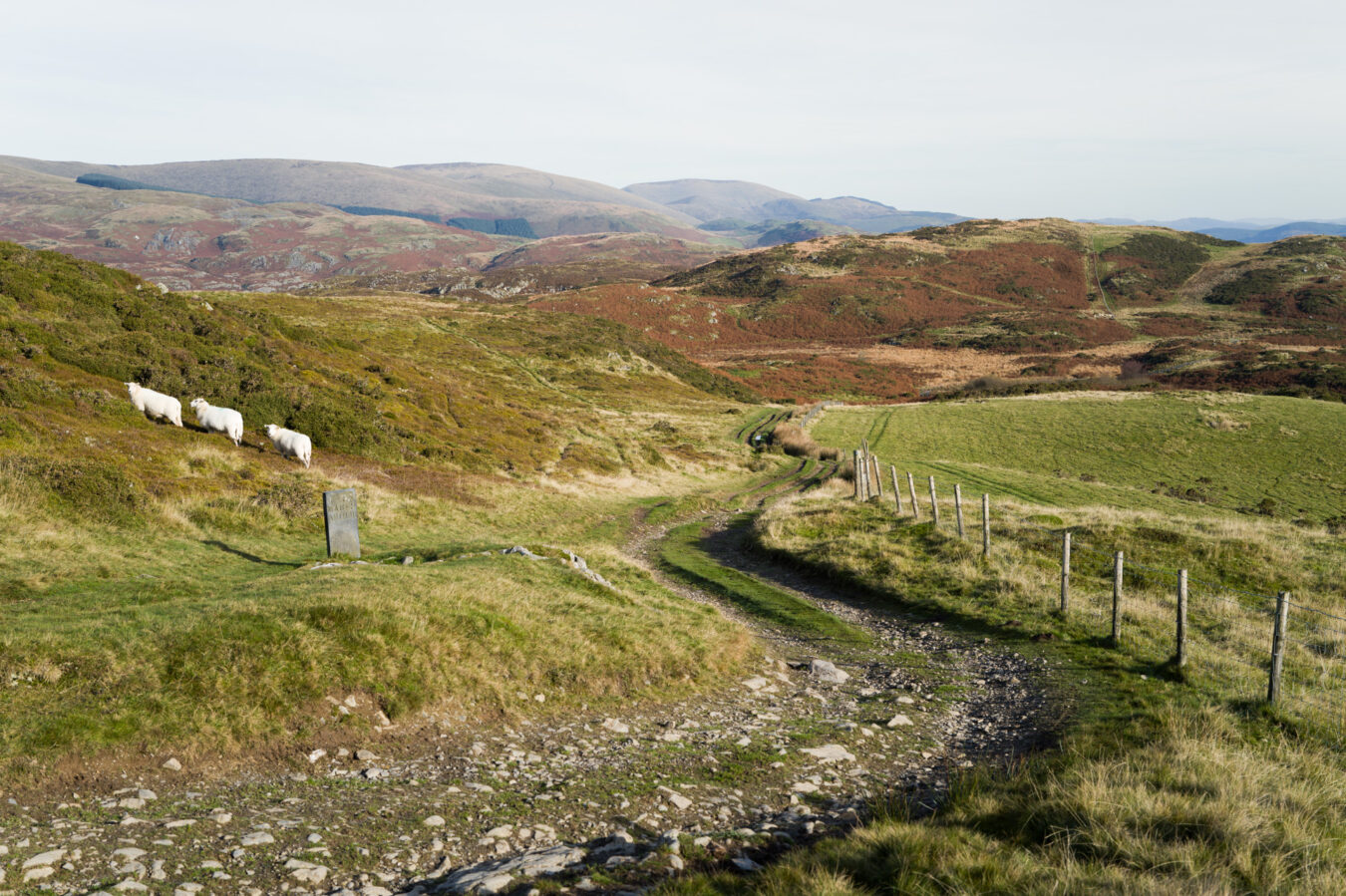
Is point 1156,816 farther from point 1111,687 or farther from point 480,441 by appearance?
point 480,441

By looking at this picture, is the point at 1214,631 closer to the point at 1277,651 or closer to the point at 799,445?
the point at 1277,651


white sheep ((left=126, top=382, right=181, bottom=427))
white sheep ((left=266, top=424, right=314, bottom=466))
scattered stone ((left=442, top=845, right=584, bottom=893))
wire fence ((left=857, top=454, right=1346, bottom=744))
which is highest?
white sheep ((left=126, top=382, right=181, bottom=427))

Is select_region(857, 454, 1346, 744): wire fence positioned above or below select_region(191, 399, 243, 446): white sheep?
below

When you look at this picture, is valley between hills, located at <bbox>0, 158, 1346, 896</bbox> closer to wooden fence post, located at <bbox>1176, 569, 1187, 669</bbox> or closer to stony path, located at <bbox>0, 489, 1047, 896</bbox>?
stony path, located at <bbox>0, 489, 1047, 896</bbox>

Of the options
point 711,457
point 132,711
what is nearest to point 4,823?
point 132,711

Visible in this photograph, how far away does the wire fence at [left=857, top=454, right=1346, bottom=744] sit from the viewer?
1226cm

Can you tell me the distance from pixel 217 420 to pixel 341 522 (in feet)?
36.9

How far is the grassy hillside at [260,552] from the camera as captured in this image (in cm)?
1006

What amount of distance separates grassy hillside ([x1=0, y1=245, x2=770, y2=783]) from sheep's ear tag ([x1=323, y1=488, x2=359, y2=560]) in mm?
1052

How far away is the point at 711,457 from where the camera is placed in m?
54.1

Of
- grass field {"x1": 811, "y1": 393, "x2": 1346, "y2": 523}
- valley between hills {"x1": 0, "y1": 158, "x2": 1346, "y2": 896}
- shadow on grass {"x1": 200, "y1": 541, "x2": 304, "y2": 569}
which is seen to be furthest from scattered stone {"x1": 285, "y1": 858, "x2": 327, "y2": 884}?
grass field {"x1": 811, "y1": 393, "x2": 1346, "y2": 523}

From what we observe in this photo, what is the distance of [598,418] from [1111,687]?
49.4m

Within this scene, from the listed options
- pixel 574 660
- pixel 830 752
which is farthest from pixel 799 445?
pixel 830 752

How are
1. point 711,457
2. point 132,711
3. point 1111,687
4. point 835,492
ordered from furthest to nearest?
point 711,457 → point 835,492 → point 1111,687 → point 132,711
